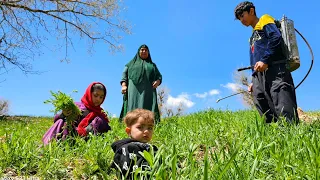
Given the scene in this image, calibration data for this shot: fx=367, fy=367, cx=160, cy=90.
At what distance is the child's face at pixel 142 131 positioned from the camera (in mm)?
2920

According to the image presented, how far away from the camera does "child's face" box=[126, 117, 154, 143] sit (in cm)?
292

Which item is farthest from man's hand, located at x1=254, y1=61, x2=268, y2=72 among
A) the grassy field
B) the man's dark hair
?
→ the grassy field

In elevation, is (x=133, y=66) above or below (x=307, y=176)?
above

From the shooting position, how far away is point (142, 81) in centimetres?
752

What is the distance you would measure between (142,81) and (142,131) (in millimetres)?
4617

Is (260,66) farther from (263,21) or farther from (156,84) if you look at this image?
(156,84)

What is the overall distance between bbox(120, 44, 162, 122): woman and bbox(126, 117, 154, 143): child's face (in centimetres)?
441

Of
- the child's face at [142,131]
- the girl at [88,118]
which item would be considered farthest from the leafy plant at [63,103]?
the child's face at [142,131]

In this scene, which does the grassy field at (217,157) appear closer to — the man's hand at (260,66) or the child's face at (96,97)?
the child's face at (96,97)

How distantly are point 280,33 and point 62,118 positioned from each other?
291 centimetres

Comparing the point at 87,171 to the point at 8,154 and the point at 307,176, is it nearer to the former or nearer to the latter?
the point at 8,154

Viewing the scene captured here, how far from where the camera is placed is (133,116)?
118 inches

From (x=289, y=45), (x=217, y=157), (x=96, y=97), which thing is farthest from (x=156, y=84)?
(x=217, y=157)

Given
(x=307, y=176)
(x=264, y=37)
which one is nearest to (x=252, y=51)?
(x=264, y=37)
